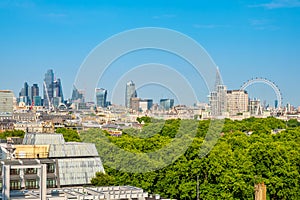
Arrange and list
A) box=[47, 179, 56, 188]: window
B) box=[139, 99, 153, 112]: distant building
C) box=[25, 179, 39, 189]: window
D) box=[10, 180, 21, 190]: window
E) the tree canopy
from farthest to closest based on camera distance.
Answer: box=[139, 99, 153, 112]: distant building, the tree canopy, box=[47, 179, 56, 188]: window, box=[25, 179, 39, 189]: window, box=[10, 180, 21, 190]: window

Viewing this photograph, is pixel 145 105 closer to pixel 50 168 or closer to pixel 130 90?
pixel 130 90

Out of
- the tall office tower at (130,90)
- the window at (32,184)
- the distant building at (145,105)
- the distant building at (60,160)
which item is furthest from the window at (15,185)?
the distant building at (145,105)

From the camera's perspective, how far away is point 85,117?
174000 mm

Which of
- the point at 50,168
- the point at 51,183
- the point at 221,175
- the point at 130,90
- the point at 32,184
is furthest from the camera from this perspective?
the point at 130,90

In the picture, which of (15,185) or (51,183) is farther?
(51,183)

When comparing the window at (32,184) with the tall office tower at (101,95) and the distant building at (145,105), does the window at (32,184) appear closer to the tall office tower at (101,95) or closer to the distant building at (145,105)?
the tall office tower at (101,95)

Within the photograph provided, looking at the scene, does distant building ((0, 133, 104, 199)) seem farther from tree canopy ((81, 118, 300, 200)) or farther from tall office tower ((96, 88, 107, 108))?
tall office tower ((96, 88, 107, 108))

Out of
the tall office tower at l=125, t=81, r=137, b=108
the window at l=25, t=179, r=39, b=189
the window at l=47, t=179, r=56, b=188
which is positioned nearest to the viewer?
the window at l=25, t=179, r=39, b=189

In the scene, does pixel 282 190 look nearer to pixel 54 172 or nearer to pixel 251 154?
pixel 251 154

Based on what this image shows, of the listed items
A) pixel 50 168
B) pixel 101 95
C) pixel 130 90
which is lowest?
pixel 50 168

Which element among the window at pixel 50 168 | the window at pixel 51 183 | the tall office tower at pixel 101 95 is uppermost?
the tall office tower at pixel 101 95

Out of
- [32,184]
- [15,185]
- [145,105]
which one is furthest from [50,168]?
[145,105]

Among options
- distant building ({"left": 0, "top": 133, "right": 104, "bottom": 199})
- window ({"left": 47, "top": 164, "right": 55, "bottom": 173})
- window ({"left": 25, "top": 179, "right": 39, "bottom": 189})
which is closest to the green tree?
distant building ({"left": 0, "top": 133, "right": 104, "bottom": 199})

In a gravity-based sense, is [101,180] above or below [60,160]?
below
